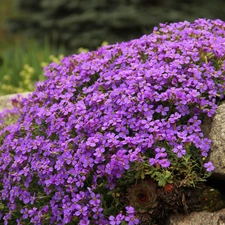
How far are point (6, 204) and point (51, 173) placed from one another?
1.79ft

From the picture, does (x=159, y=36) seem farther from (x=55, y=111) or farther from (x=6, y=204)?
(x=6, y=204)

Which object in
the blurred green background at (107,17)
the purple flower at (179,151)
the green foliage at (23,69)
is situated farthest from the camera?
the blurred green background at (107,17)

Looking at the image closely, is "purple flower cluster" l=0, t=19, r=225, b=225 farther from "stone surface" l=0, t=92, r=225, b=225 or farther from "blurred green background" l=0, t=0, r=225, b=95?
"blurred green background" l=0, t=0, r=225, b=95

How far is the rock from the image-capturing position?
2732 millimetres

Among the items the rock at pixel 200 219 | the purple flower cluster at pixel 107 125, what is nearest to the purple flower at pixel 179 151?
the purple flower cluster at pixel 107 125

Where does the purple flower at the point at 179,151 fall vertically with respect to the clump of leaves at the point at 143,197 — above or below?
Answer: above

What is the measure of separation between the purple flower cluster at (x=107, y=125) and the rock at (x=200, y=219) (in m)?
0.27

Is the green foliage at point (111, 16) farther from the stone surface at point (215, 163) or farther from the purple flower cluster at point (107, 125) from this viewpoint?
the stone surface at point (215, 163)

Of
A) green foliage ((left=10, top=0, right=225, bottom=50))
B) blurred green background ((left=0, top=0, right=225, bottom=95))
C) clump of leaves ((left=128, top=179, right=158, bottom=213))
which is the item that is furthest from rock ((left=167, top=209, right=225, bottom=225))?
green foliage ((left=10, top=0, right=225, bottom=50))

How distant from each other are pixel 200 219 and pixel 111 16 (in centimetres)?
695

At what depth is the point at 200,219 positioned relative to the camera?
2.76 meters

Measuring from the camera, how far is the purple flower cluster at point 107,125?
2758 millimetres

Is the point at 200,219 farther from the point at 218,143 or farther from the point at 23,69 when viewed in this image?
the point at 23,69

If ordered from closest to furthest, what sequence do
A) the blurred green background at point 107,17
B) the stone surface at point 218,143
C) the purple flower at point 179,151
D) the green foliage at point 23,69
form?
1. the purple flower at point 179,151
2. the stone surface at point 218,143
3. the green foliage at point 23,69
4. the blurred green background at point 107,17
